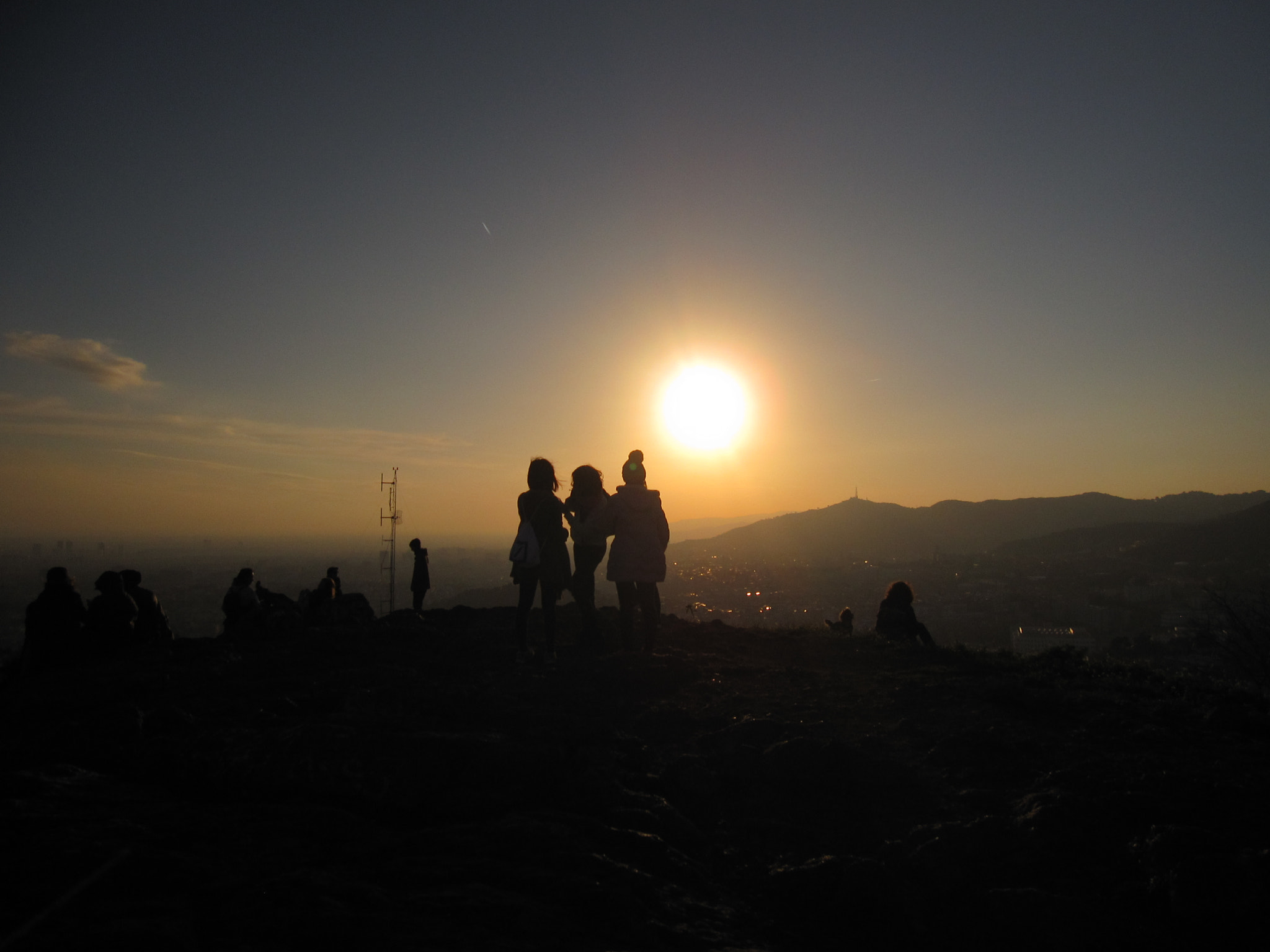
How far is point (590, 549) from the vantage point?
7.77m

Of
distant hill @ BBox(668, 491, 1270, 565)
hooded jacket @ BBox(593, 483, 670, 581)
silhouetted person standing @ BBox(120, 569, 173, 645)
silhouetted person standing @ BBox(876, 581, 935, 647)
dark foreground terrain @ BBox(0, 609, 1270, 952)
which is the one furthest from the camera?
distant hill @ BBox(668, 491, 1270, 565)

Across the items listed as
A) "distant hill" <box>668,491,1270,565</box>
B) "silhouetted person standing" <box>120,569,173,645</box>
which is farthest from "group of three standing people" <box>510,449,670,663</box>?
"distant hill" <box>668,491,1270,565</box>

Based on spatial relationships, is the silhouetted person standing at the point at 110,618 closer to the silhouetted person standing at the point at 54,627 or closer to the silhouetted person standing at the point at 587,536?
the silhouetted person standing at the point at 54,627

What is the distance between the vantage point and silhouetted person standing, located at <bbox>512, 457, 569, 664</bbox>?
6984 mm

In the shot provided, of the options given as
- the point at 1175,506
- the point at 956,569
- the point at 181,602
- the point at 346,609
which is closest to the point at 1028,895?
the point at 346,609

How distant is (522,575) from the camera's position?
7.10m

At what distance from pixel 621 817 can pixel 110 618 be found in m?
7.87

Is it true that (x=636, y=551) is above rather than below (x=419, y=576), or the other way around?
above

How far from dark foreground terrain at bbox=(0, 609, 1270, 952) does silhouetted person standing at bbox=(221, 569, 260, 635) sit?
4.78 metres

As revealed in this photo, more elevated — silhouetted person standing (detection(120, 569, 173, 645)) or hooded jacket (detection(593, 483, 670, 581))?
hooded jacket (detection(593, 483, 670, 581))

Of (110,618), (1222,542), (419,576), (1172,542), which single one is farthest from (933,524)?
(110,618)

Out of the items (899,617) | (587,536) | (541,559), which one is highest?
(587,536)

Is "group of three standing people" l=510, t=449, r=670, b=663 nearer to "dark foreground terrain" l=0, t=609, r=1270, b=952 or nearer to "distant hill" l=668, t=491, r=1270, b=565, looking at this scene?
"dark foreground terrain" l=0, t=609, r=1270, b=952

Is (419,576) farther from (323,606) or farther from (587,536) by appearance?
(587,536)
